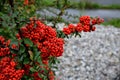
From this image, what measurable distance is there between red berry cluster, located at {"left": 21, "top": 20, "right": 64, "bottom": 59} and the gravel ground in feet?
9.99

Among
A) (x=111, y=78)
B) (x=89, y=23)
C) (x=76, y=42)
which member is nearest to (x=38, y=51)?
(x=89, y=23)

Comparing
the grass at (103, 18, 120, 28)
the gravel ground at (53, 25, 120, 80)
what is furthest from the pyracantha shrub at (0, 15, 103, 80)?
the grass at (103, 18, 120, 28)

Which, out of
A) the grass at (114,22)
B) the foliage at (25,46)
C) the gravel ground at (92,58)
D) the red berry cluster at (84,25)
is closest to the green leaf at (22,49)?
the foliage at (25,46)

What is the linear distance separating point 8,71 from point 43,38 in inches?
12.1

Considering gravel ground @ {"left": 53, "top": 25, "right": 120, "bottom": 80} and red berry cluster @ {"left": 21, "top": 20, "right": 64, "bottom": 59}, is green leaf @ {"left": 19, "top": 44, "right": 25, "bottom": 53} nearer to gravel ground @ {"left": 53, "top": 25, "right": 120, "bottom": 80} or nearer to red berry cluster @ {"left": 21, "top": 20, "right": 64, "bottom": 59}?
red berry cluster @ {"left": 21, "top": 20, "right": 64, "bottom": 59}

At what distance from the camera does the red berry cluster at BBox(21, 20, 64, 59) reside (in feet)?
7.35

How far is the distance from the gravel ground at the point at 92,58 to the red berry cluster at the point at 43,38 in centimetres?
305

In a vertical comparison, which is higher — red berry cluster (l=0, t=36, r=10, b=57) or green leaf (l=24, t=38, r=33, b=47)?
green leaf (l=24, t=38, r=33, b=47)

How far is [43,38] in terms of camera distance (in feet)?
7.65

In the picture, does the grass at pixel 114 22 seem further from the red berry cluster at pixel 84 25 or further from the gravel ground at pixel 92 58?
the red berry cluster at pixel 84 25

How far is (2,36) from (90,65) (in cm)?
350

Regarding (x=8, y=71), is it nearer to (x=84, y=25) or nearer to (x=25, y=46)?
(x=25, y=46)

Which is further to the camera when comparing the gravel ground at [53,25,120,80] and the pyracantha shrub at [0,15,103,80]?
the gravel ground at [53,25,120,80]

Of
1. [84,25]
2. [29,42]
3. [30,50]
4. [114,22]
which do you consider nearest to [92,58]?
Result: [114,22]
